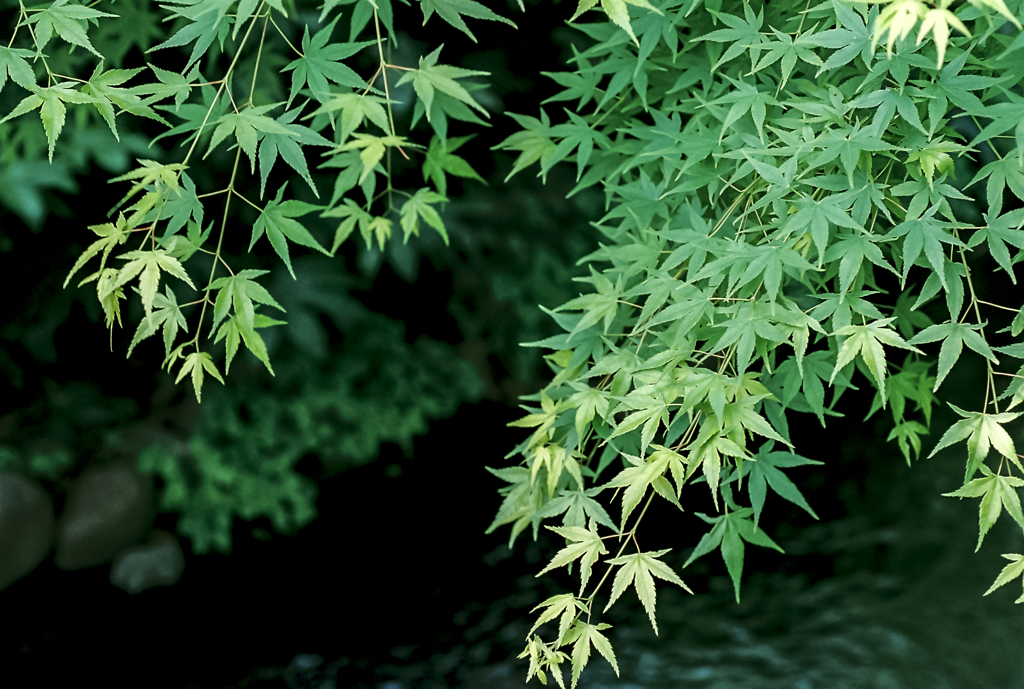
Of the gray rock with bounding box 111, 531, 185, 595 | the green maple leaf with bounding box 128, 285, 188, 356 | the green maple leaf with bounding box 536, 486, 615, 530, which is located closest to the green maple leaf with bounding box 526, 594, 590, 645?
the green maple leaf with bounding box 536, 486, 615, 530

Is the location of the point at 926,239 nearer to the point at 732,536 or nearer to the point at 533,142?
the point at 732,536

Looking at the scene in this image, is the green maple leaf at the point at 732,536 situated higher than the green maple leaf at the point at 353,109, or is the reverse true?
the green maple leaf at the point at 353,109

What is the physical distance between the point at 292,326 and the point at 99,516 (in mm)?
1275

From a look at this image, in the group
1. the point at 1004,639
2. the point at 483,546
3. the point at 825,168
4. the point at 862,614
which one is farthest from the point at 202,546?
the point at 1004,639

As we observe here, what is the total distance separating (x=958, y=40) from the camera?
1495mm

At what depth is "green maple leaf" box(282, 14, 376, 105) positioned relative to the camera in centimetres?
152

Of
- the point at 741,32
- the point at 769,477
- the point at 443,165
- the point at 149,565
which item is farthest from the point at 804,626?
the point at 149,565

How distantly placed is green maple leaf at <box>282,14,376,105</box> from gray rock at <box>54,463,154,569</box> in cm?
277

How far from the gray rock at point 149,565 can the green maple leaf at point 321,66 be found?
114 inches

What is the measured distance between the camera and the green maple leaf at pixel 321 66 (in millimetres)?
1522

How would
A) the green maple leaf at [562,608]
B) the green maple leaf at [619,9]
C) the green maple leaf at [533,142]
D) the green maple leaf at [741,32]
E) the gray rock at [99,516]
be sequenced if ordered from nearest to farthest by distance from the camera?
1. the green maple leaf at [619,9]
2. the green maple leaf at [562,608]
3. the green maple leaf at [741,32]
4. the green maple leaf at [533,142]
5. the gray rock at [99,516]

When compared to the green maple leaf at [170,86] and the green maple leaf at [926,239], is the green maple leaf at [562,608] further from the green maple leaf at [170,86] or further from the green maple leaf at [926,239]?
the green maple leaf at [170,86]

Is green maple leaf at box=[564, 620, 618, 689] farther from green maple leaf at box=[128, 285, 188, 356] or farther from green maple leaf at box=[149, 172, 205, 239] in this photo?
green maple leaf at box=[149, 172, 205, 239]

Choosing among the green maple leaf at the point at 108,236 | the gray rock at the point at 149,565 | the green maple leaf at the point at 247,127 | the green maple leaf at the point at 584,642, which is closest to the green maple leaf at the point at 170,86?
the green maple leaf at the point at 247,127
